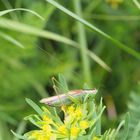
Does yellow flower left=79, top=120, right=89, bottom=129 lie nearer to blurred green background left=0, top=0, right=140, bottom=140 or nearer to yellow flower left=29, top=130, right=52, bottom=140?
yellow flower left=29, top=130, right=52, bottom=140

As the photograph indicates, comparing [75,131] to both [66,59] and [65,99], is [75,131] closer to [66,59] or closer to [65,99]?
[65,99]

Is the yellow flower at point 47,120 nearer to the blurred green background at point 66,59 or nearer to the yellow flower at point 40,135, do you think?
the yellow flower at point 40,135

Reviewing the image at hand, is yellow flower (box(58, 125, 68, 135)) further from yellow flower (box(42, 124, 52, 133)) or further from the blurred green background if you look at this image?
the blurred green background

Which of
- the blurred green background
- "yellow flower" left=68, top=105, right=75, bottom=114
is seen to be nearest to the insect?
"yellow flower" left=68, top=105, right=75, bottom=114

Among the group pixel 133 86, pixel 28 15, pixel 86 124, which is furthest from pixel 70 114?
pixel 133 86

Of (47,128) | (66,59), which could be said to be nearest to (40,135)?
(47,128)

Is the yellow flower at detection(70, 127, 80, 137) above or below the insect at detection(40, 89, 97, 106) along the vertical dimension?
below

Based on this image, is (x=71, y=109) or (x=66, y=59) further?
(x=66, y=59)

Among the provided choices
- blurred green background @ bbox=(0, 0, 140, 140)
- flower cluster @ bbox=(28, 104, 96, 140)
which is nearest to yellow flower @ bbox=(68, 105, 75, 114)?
flower cluster @ bbox=(28, 104, 96, 140)

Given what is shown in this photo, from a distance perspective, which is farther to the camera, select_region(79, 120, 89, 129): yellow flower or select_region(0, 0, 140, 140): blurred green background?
select_region(0, 0, 140, 140): blurred green background
